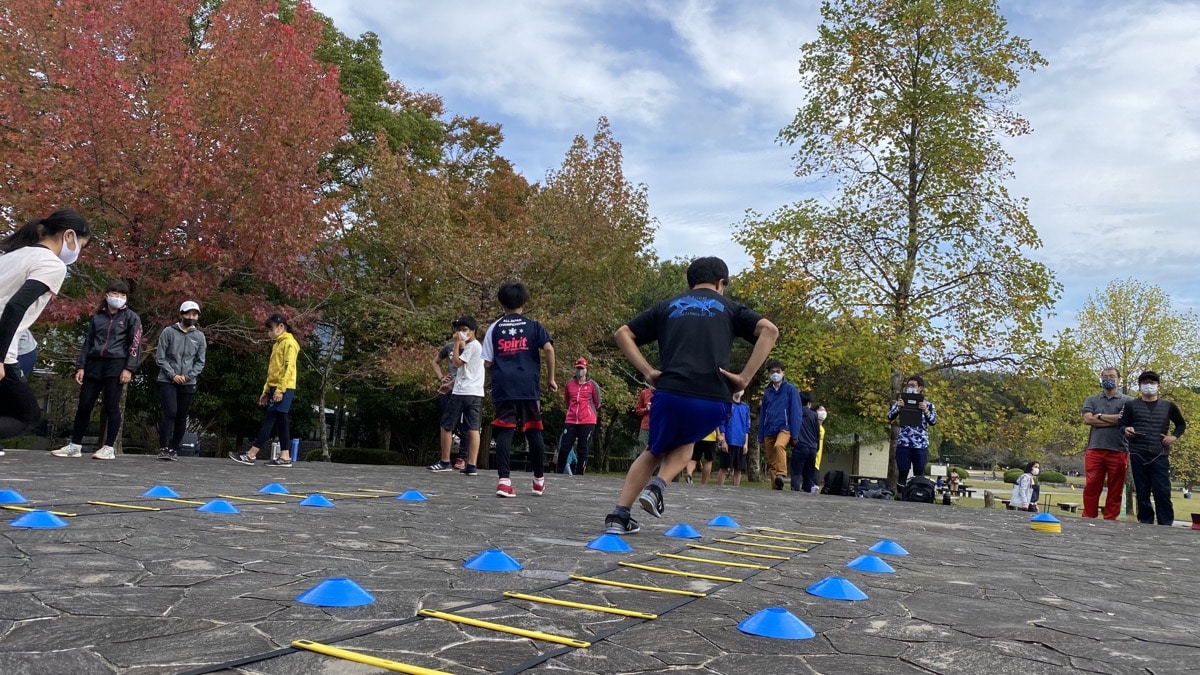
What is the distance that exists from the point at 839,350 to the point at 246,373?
16222 millimetres

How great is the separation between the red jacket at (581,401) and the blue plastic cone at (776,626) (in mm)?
11336

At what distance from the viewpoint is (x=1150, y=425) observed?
11.2m

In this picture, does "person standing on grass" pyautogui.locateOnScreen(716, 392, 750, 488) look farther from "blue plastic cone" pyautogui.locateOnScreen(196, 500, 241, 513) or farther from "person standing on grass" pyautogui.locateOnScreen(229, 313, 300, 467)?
"blue plastic cone" pyautogui.locateOnScreen(196, 500, 241, 513)

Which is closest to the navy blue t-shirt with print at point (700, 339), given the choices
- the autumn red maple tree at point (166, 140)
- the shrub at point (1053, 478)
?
the autumn red maple tree at point (166, 140)

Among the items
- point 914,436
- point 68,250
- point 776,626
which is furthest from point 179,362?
point 914,436

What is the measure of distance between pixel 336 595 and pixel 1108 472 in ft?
39.0

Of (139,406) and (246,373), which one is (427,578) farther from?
(139,406)

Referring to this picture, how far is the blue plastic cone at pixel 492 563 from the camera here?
4.14 m

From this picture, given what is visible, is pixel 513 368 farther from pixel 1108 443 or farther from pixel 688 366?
pixel 1108 443

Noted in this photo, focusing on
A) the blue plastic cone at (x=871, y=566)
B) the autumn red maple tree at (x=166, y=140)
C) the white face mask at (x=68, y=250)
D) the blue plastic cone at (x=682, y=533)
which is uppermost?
the autumn red maple tree at (x=166, y=140)

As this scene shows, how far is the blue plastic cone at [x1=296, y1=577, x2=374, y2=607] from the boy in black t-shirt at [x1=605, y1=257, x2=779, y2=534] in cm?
243

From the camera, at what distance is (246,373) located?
956 inches

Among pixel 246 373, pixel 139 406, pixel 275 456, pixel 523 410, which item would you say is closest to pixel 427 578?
pixel 523 410

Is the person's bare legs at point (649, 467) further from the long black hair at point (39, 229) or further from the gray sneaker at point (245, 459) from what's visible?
the gray sneaker at point (245, 459)
